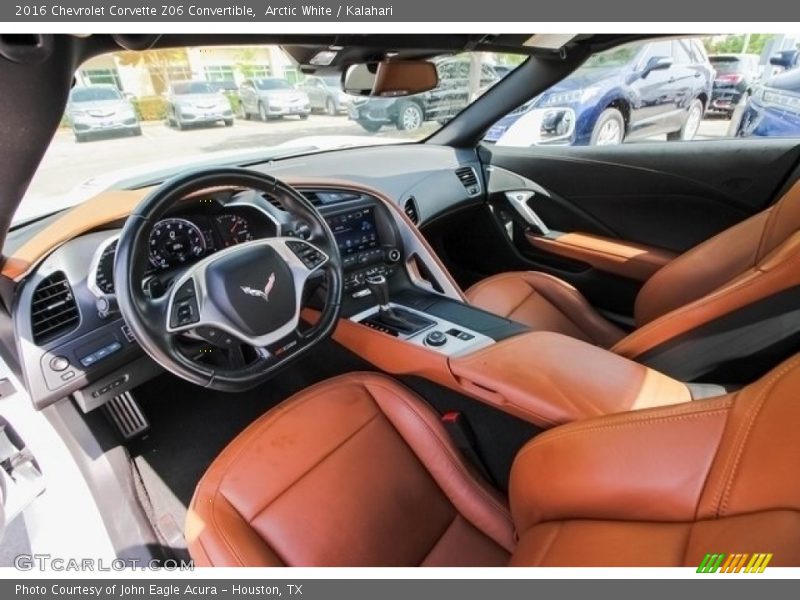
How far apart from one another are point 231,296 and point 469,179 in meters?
1.53

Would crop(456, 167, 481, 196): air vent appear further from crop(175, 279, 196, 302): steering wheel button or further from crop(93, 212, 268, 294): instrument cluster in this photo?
crop(175, 279, 196, 302): steering wheel button

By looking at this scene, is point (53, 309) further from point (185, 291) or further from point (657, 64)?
point (657, 64)

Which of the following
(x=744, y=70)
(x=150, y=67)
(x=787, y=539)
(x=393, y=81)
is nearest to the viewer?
(x=787, y=539)

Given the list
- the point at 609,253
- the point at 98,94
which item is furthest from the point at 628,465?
the point at 98,94

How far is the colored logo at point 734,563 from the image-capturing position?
25.2 inches

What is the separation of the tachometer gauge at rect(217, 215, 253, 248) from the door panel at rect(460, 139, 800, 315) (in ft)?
4.59

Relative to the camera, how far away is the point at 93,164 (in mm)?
1503

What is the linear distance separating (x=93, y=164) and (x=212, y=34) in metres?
0.65

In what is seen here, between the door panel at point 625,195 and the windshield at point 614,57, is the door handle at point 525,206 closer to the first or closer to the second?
the door panel at point 625,195

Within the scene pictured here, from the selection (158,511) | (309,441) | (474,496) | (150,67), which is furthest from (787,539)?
(150,67)

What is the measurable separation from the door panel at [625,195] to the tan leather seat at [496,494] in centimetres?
128

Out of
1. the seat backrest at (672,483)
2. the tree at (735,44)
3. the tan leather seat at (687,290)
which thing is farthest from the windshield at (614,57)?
the seat backrest at (672,483)

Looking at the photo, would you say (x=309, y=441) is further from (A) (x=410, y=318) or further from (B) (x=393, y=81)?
(B) (x=393, y=81)

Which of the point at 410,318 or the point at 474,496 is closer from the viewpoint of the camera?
the point at 474,496
